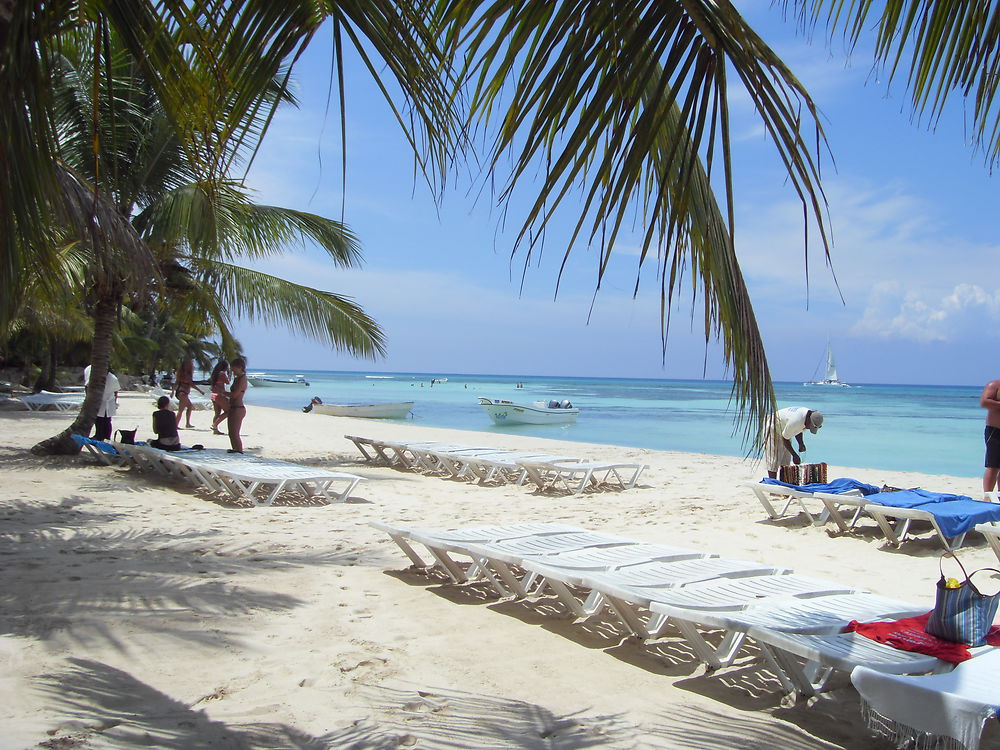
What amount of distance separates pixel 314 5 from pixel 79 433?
396 inches

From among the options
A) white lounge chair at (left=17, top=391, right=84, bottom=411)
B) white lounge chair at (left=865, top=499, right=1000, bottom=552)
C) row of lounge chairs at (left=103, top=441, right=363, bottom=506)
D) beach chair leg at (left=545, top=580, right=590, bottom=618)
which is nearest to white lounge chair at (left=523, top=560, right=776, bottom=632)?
beach chair leg at (left=545, top=580, right=590, bottom=618)

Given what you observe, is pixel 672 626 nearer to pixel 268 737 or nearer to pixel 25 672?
pixel 268 737

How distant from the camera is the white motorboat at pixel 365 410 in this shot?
87.7 ft

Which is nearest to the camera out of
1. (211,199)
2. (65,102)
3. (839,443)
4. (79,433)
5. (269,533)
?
(211,199)

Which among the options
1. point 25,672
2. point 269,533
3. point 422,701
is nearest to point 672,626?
point 422,701

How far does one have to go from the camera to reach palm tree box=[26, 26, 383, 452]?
8.62 meters

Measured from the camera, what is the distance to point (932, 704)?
238cm

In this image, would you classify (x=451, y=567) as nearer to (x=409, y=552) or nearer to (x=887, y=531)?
(x=409, y=552)

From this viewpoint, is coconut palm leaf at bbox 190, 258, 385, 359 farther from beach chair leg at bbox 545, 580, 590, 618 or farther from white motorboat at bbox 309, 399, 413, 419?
white motorboat at bbox 309, 399, 413, 419

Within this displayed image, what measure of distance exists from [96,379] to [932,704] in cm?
1023

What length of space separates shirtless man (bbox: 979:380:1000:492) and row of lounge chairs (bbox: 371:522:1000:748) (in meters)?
4.54

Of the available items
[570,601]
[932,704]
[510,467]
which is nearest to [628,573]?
[570,601]

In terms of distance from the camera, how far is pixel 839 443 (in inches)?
949

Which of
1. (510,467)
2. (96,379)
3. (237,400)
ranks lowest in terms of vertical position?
(510,467)
